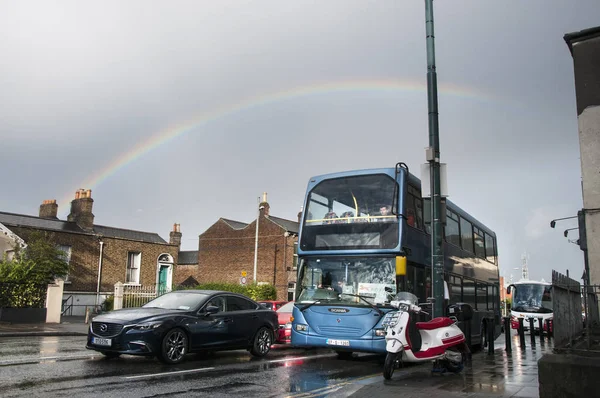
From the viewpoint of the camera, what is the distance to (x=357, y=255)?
38.0 feet

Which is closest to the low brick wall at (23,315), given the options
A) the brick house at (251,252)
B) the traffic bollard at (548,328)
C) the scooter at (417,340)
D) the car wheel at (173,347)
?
the car wheel at (173,347)

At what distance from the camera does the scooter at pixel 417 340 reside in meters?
8.95

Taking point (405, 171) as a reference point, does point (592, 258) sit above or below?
below

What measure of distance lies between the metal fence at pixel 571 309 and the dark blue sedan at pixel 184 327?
7.18 meters

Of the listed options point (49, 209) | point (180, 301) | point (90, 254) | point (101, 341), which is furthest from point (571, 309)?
point (49, 209)

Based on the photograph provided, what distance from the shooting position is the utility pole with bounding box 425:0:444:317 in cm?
1046

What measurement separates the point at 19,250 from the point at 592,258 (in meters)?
22.9

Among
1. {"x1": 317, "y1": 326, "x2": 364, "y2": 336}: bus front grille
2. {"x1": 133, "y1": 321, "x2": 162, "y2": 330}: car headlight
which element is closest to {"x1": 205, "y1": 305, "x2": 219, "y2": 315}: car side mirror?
{"x1": 133, "y1": 321, "x2": 162, "y2": 330}: car headlight

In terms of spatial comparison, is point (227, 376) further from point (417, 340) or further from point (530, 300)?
point (530, 300)

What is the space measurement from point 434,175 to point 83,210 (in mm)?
29021

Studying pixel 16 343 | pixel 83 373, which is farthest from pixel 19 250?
pixel 83 373

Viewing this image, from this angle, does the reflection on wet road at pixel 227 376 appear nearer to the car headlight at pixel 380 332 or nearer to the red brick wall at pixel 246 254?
the car headlight at pixel 380 332

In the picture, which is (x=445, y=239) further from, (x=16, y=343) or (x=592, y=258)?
(x=16, y=343)

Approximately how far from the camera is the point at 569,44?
15.7 metres
